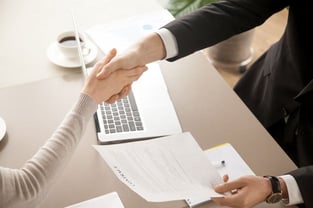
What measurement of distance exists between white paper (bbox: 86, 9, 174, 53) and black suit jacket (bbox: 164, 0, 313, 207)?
19cm

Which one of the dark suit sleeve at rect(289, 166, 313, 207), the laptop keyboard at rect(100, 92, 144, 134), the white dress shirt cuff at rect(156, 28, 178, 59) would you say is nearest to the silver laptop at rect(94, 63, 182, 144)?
the laptop keyboard at rect(100, 92, 144, 134)

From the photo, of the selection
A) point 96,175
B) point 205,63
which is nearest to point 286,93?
point 205,63

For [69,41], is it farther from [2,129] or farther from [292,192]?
[292,192]

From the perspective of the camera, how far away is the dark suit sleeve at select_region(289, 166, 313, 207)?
0.90m

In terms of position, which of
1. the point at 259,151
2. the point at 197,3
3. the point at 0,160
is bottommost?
the point at 259,151

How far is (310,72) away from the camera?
1.26 metres

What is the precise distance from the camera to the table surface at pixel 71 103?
3.01 feet

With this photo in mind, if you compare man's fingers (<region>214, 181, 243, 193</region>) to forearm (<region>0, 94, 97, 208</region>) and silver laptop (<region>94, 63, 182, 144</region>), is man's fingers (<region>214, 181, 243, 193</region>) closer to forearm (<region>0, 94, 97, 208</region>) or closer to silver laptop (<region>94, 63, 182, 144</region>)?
silver laptop (<region>94, 63, 182, 144</region>)

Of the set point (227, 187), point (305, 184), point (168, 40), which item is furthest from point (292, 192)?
point (168, 40)

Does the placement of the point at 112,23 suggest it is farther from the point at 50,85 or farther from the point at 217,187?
the point at 217,187

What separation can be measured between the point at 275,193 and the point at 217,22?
545mm

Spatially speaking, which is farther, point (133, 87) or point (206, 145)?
point (133, 87)

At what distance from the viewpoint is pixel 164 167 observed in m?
0.91

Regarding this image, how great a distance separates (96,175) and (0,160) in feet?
0.76
